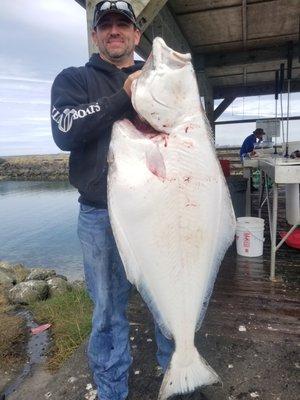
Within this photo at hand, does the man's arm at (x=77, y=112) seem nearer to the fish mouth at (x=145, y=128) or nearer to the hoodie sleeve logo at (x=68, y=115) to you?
the hoodie sleeve logo at (x=68, y=115)

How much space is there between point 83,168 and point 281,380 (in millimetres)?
2023

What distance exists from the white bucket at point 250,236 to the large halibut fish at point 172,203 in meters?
3.61

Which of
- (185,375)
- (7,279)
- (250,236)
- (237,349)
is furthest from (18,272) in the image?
(185,375)

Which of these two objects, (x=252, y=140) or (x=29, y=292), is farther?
(x=252, y=140)

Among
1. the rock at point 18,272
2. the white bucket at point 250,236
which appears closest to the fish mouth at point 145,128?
the white bucket at point 250,236

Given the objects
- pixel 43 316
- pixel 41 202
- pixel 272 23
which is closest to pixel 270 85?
pixel 272 23

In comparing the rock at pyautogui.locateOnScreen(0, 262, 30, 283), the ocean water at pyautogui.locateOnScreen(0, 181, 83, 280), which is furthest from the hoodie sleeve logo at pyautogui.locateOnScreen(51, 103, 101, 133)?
the ocean water at pyautogui.locateOnScreen(0, 181, 83, 280)

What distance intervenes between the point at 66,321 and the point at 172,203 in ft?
11.1

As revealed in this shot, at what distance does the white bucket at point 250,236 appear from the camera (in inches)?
214

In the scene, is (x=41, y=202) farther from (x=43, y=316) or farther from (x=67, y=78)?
(x=67, y=78)

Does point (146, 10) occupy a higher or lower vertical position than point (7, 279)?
higher

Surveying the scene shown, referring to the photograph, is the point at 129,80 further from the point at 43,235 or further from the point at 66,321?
the point at 43,235

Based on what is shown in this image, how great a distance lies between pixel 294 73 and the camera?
1013 cm

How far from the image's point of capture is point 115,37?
6.94 feet
